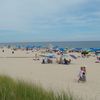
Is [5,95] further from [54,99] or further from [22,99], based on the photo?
[54,99]

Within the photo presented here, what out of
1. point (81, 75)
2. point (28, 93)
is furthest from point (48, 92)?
point (81, 75)

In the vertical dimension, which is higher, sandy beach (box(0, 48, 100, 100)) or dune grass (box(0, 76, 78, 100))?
dune grass (box(0, 76, 78, 100))

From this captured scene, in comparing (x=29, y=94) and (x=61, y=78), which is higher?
(x=29, y=94)

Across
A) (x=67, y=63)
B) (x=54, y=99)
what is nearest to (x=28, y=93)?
(x=54, y=99)

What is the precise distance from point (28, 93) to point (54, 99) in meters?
0.69

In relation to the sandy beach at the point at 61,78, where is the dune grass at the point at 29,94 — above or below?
above

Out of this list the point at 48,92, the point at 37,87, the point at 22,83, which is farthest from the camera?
the point at 22,83

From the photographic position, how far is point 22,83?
6164mm

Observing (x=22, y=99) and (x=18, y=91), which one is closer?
(x=22, y=99)

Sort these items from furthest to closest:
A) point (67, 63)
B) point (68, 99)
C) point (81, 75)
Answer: point (67, 63) → point (81, 75) → point (68, 99)

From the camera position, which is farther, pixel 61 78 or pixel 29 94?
pixel 61 78

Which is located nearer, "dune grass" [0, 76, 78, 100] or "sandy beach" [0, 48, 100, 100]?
"dune grass" [0, 76, 78, 100]

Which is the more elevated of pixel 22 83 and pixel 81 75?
pixel 22 83

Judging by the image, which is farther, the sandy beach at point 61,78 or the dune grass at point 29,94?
the sandy beach at point 61,78
